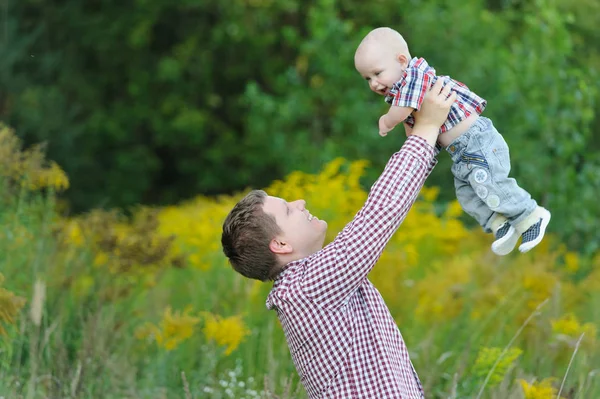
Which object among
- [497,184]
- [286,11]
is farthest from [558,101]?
[286,11]

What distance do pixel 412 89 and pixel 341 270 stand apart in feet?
1.78

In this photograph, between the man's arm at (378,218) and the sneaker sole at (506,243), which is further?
the sneaker sole at (506,243)

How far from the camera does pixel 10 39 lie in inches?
647

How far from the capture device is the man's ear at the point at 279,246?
2713 millimetres

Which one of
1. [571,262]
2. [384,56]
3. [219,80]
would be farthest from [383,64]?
[219,80]

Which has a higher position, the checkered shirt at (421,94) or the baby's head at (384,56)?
the baby's head at (384,56)

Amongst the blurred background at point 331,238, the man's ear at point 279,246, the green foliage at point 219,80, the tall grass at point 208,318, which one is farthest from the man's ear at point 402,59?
the green foliage at point 219,80

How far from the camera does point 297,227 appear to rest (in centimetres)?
273

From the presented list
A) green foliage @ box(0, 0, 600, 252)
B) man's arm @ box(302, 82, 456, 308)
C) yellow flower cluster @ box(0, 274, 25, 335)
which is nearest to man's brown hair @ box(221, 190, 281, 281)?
man's arm @ box(302, 82, 456, 308)

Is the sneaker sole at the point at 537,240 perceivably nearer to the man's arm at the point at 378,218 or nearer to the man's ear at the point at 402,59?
the man's arm at the point at 378,218

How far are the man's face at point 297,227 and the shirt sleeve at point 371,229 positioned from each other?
6.5 inches

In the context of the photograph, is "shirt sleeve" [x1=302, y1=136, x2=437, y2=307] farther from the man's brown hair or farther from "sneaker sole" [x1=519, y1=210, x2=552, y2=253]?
"sneaker sole" [x1=519, y1=210, x2=552, y2=253]

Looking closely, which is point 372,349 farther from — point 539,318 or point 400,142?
point 400,142

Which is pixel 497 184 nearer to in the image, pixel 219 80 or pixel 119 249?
pixel 119 249
